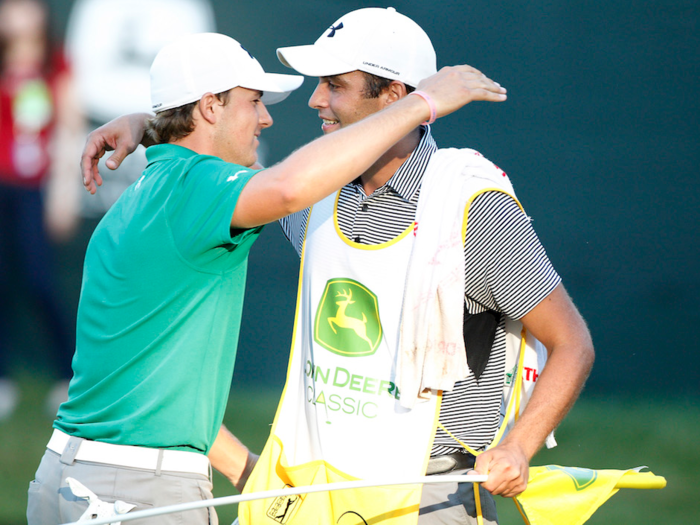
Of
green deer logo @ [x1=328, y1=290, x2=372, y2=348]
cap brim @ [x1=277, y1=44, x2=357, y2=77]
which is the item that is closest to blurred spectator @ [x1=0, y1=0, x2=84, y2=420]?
cap brim @ [x1=277, y1=44, x2=357, y2=77]

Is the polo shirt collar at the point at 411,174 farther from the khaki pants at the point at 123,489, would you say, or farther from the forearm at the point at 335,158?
the khaki pants at the point at 123,489

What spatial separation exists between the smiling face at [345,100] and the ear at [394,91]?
0.8 inches

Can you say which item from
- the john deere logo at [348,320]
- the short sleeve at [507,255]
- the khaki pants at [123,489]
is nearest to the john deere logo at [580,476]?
the short sleeve at [507,255]

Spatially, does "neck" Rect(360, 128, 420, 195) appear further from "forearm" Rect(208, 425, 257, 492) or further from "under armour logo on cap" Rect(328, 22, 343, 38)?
"forearm" Rect(208, 425, 257, 492)

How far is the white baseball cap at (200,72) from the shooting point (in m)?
2.52

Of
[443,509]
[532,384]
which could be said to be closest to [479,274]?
[532,384]

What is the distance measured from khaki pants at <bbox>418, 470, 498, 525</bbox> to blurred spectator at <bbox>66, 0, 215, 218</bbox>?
13.2ft

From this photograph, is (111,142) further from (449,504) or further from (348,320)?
(449,504)

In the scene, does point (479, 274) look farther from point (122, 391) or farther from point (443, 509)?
point (122, 391)

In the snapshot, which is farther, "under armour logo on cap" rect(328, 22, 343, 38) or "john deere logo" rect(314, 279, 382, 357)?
"under armour logo on cap" rect(328, 22, 343, 38)

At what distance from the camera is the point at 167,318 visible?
225cm

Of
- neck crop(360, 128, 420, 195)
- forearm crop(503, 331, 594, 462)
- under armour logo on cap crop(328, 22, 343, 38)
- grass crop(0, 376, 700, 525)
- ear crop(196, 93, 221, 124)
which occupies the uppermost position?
under armour logo on cap crop(328, 22, 343, 38)

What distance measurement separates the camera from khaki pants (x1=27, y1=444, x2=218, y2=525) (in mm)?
2207

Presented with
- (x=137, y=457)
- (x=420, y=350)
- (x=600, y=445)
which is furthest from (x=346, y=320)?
(x=600, y=445)
